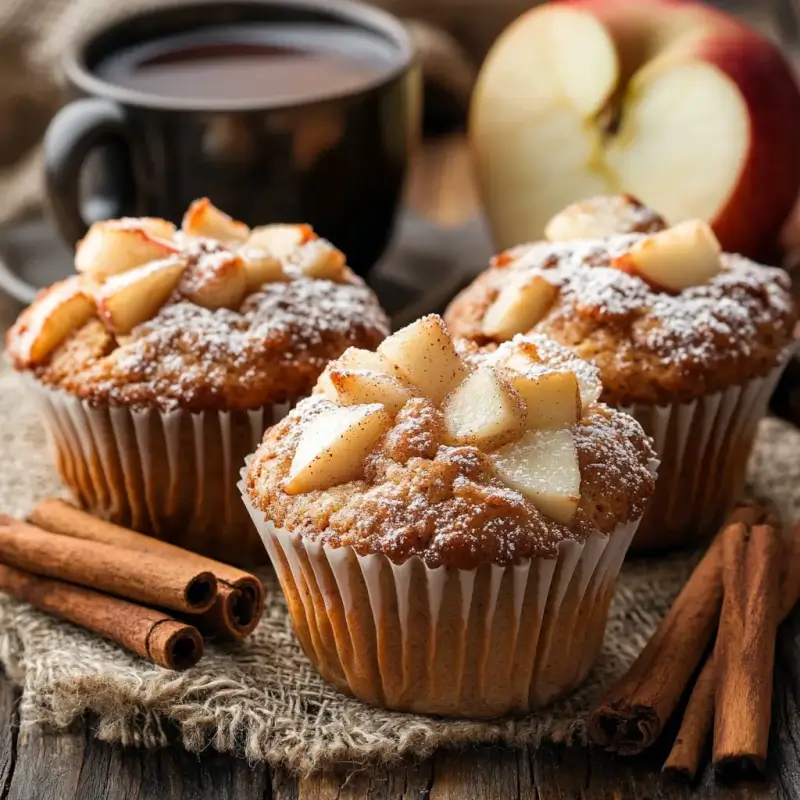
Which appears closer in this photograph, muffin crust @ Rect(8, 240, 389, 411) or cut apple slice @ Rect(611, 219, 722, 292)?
muffin crust @ Rect(8, 240, 389, 411)

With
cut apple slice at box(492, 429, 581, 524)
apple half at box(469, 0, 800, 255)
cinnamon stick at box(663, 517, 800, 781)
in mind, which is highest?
cut apple slice at box(492, 429, 581, 524)

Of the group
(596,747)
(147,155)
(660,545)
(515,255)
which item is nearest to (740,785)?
(596,747)

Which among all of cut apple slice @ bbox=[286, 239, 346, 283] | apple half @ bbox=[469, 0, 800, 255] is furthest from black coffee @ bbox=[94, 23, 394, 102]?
cut apple slice @ bbox=[286, 239, 346, 283]

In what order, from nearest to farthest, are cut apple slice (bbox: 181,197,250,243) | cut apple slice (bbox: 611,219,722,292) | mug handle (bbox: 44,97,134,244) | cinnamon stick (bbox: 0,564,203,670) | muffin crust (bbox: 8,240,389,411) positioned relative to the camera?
1. cinnamon stick (bbox: 0,564,203,670)
2. muffin crust (bbox: 8,240,389,411)
3. cut apple slice (bbox: 611,219,722,292)
4. cut apple slice (bbox: 181,197,250,243)
5. mug handle (bbox: 44,97,134,244)

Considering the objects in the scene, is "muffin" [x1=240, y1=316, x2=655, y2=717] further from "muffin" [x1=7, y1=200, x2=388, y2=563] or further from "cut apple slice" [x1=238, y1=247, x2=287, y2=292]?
"cut apple slice" [x1=238, y1=247, x2=287, y2=292]

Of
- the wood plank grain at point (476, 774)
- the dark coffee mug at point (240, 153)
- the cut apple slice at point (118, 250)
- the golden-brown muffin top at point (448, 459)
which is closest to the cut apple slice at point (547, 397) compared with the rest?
the golden-brown muffin top at point (448, 459)

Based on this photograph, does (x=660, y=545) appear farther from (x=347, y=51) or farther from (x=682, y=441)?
(x=347, y=51)

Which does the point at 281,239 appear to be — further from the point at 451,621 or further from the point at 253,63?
the point at 451,621
